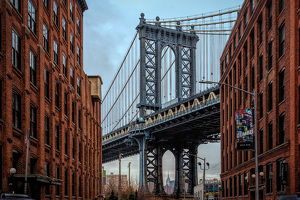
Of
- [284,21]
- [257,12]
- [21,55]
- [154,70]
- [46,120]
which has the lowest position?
[46,120]

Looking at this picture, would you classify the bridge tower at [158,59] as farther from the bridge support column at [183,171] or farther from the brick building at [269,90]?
the brick building at [269,90]

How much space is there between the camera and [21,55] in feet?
87.0

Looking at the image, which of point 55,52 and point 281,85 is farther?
point 55,52

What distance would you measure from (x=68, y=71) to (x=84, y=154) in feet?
39.5

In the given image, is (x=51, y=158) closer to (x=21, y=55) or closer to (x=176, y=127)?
(x=21, y=55)

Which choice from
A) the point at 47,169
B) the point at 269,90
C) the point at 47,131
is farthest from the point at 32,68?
the point at 269,90

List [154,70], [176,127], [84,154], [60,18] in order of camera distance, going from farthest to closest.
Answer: [154,70]
[176,127]
[84,154]
[60,18]

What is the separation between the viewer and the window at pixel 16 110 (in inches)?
1001

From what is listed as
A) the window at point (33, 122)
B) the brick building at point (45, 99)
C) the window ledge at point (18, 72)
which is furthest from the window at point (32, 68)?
the window ledge at point (18, 72)

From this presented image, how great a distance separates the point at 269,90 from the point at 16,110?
18140mm

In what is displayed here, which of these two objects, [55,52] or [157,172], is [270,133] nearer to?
[55,52]

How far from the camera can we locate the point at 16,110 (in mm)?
25703

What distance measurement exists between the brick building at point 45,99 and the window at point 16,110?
0.05 meters

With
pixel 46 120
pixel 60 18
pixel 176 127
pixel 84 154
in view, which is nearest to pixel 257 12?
pixel 60 18
